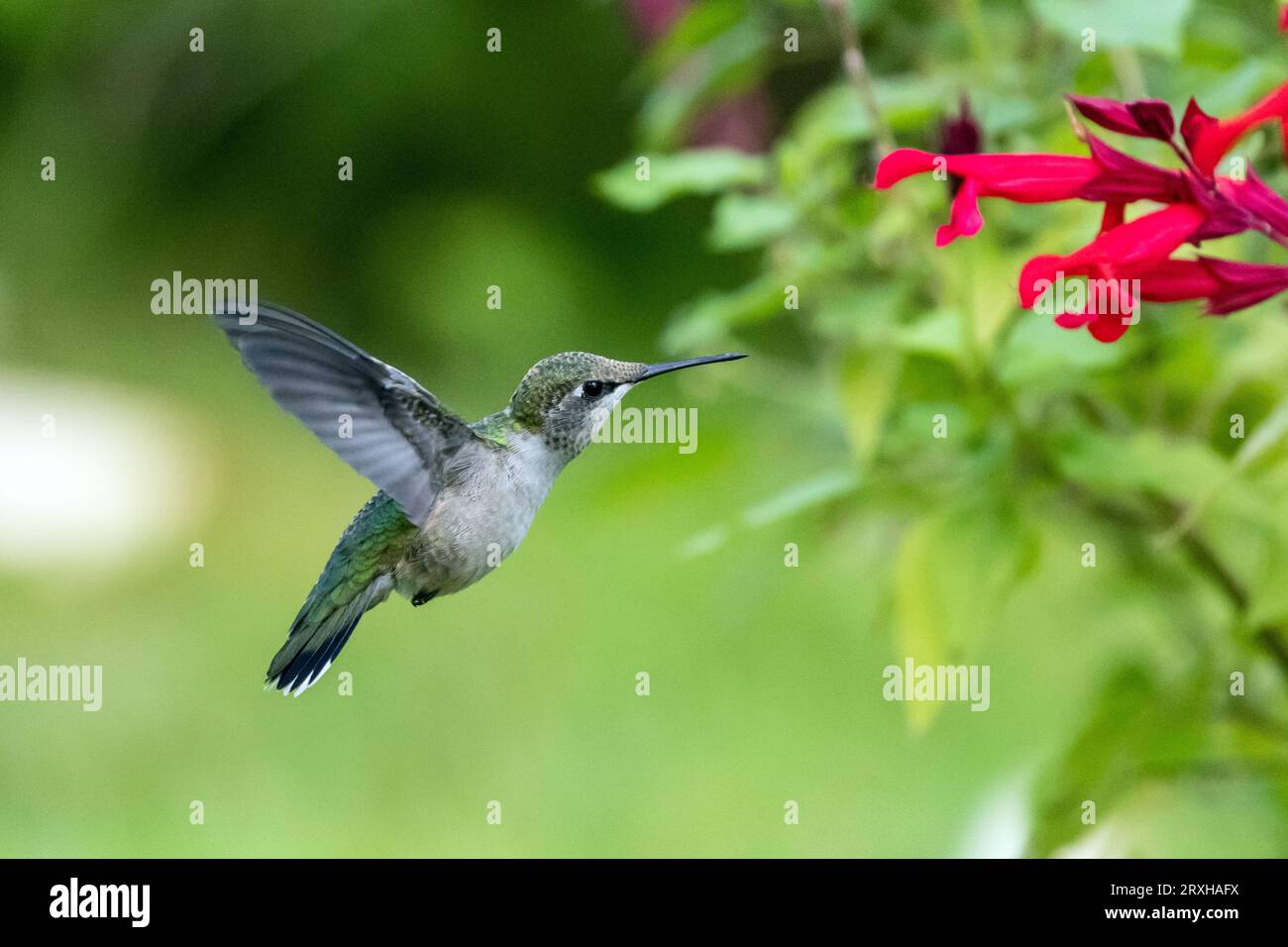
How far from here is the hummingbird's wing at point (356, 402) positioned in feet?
2.87

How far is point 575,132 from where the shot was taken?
5.18 meters

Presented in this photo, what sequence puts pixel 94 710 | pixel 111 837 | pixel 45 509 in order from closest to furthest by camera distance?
1. pixel 111 837
2. pixel 94 710
3. pixel 45 509

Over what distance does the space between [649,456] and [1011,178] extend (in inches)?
33.9

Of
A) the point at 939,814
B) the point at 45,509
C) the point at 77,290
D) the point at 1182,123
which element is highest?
the point at 77,290

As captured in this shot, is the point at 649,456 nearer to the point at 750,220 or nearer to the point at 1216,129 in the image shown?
the point at 750,220

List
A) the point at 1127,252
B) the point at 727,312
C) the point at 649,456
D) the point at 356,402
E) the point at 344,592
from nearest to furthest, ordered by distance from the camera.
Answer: the point at 1127,252, the point at 356,402, the point at 344,592, the point at 727,312, the point at 649,456

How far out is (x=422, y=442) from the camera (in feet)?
3.24

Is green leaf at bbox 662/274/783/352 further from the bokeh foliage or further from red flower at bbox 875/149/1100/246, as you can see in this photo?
red flower at bbox 875/149/1100/246

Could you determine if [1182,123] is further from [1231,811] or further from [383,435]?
[1231,811]

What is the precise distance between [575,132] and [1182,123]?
4527 millimetres

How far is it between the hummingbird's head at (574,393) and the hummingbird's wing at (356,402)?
6 cm

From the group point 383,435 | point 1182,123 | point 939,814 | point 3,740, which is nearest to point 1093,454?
point 1182,123

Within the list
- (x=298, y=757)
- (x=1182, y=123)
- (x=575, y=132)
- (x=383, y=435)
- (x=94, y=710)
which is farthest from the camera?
(x=575, y=132)

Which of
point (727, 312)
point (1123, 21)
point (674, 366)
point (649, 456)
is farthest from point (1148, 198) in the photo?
point (649, 456)
